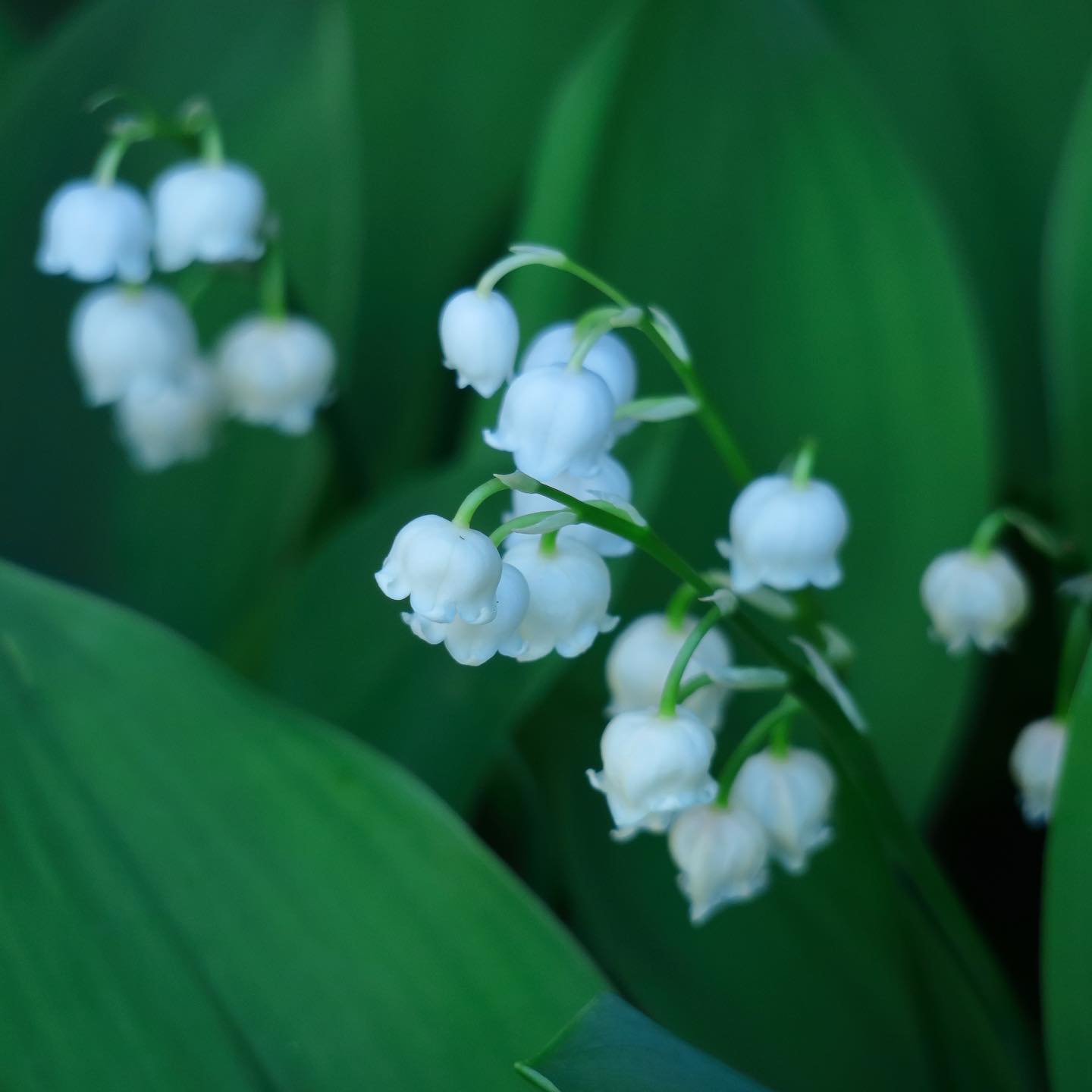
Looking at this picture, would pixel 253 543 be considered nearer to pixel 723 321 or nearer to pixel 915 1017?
pixel 723 321

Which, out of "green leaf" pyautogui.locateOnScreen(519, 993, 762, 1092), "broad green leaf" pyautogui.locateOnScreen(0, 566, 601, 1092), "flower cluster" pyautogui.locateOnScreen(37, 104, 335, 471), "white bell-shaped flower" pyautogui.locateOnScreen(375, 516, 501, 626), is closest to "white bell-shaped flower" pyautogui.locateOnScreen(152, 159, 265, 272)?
"flower cluster" pyautogui.locateOnScreen(37, 104, 335, 471)

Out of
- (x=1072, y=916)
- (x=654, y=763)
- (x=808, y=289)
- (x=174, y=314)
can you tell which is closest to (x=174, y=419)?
(x=174, y=314)

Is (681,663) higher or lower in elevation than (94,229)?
lower

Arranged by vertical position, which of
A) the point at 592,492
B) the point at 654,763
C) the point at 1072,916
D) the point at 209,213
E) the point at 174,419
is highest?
the point at 209,213

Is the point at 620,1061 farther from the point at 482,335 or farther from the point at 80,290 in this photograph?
the point at 80,290

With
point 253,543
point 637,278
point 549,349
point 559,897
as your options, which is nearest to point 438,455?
point 253,543

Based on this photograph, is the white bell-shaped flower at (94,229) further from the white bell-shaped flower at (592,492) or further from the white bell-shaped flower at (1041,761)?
the white bell-shaped flower at (1041,761)

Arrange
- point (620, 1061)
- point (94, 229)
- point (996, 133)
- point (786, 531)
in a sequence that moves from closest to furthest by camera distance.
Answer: point (620, 1061)
point (786, 531)
point (94, 229)
point (996, 133)
